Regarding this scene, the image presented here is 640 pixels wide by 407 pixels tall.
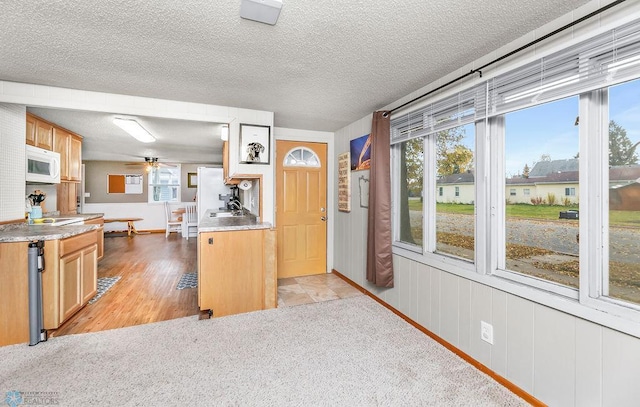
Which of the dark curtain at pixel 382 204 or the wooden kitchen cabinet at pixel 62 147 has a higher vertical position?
the wooden kitchen cabinet at pixel 62 147

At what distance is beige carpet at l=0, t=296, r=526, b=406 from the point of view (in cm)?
165

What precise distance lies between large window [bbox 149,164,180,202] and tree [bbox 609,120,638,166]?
9.12 meters

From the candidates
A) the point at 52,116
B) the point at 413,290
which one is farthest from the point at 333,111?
the point at 52,116

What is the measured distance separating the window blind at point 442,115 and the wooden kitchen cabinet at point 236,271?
174cm

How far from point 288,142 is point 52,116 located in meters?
2.90

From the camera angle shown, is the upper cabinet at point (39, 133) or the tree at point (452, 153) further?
the upper cabinet at point (39, 133)

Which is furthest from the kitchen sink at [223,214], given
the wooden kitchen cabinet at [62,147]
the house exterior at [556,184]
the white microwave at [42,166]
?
the house exterior at [556,184]

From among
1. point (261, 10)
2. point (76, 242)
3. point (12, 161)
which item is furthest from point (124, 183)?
point (261, 10)

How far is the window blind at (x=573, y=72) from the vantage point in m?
1.26

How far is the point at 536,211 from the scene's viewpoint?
5.74 feet

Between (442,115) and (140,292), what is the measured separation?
3921mm

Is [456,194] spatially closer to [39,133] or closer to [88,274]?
[88,274]

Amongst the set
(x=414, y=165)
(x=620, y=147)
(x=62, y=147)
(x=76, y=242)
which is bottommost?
(x=76, y=242)

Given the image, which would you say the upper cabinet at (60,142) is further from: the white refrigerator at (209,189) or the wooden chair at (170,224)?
the wooden chair at (170,224)
